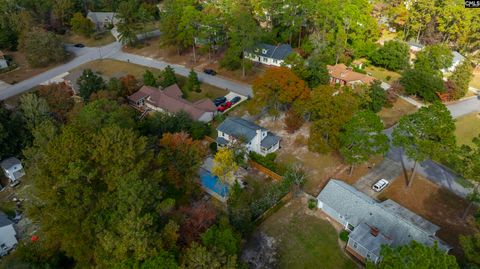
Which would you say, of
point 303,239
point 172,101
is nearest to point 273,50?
point 172,101

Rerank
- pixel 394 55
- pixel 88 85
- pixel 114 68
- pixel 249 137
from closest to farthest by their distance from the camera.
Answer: pixel 249 137 < pixel 88 85 < pixel 394 55 < pixel 114 68

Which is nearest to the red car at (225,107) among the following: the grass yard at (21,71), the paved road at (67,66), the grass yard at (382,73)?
the grass yard at (382,73)

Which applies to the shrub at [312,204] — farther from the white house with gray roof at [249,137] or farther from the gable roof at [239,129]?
the gable roof at [239,129]

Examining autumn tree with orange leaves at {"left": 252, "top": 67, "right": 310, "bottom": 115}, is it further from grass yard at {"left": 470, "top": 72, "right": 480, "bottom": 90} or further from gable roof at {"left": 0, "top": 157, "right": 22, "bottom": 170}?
grass yard at {"left": 470, "top": 72, "right": 480, "bottom": 90}

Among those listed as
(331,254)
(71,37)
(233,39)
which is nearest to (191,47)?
(233,39)

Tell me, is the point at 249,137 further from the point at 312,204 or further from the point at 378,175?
the point at 378,175

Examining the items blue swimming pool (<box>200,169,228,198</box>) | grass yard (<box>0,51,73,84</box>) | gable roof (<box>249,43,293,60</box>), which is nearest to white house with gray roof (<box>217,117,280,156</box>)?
blue swimming pool (<box>200,169,228,198</box>)
